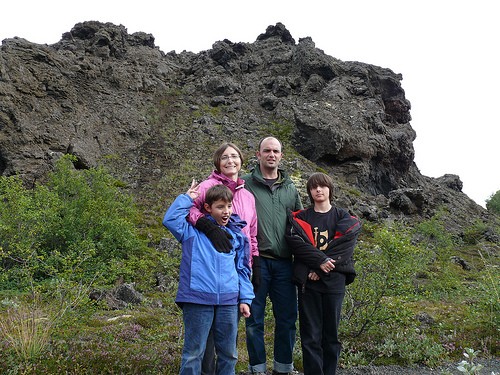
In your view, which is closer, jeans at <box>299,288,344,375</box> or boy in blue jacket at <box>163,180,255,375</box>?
boy in blue jacket at <box>163,180,255,375</box>

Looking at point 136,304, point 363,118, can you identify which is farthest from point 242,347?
point 363,118

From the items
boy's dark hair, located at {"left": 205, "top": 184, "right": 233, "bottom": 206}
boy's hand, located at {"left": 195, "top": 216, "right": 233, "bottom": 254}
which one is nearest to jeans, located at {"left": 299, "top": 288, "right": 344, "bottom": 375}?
boy's hand, located at {"left": 195, "top": 216, "right": 233, "bottom": 254}

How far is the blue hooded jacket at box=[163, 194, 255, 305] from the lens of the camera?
4.33 meters

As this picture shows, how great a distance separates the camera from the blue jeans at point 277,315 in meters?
5.50

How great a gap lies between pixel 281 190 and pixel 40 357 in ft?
13.3

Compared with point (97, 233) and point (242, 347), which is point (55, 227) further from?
point (242, 347)

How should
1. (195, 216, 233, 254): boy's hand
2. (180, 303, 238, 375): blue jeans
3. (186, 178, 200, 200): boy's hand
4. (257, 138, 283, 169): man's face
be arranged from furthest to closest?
(257, 138, 283, 169): man's face, (186, 178, 200, 200): boy's hand, (195, 216, 233, 254): boy's hand, (180, 303, 238, 375): blue jeans

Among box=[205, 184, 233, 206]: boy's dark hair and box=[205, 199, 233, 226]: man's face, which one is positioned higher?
box=[205, 184, 233, 206]: boy's dark hair

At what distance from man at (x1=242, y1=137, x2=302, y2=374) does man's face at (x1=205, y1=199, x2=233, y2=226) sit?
3.28 ft

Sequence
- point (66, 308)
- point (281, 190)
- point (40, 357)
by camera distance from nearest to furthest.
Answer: point (40, 357), point (281, 190), point (66, 308)

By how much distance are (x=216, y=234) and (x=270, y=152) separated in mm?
1664

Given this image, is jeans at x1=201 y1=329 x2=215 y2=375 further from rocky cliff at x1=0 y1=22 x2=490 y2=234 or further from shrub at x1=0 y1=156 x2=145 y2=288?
rocky cliff at x1=0 y1=22 x2=490 y2=234

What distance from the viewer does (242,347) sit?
8.09m

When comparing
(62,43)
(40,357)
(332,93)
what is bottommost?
(40,357)
